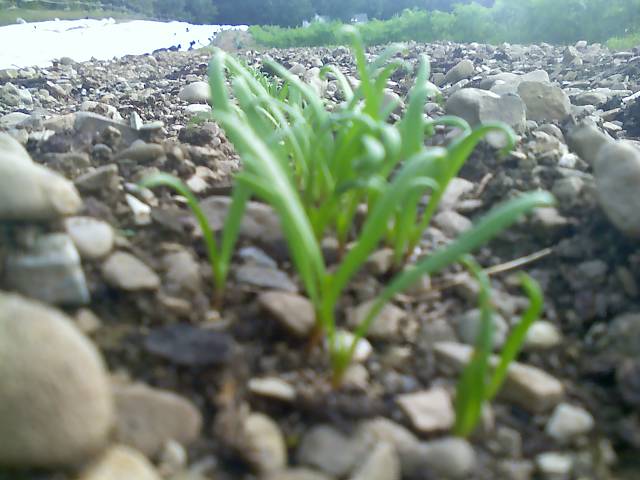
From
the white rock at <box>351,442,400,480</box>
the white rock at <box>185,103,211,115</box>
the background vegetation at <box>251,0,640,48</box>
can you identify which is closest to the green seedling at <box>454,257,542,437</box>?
the white rock at <box>351,442,400,480</box>

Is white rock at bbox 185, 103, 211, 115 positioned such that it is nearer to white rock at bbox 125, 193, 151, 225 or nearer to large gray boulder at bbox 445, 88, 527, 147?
large gray boulder at bbox 445, 88, 527, 147

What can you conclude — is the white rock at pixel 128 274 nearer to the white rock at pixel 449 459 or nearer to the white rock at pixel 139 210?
the white rock at pixel 139 210

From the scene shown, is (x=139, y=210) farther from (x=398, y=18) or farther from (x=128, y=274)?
(x=398, y=18)

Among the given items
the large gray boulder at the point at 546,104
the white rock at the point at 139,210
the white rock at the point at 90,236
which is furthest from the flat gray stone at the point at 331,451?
the large gray boulder at the point at 546,104

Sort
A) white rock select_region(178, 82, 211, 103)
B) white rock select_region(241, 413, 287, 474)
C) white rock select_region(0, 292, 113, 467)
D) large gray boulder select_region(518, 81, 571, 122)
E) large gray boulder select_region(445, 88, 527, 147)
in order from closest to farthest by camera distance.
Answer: white rock select_region(0, 292, 113, 467) < white rock select_region(241, 413, 287, 474) < large gray boulder select_region(445, 88, 527, 147) < large gray boulder select_region(518, 81, 571, 122) < white rock select_region(178, 82, 211, 103)

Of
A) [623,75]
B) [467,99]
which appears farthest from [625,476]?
[623,75]

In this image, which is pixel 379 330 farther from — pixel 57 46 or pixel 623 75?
pixel 57 46
